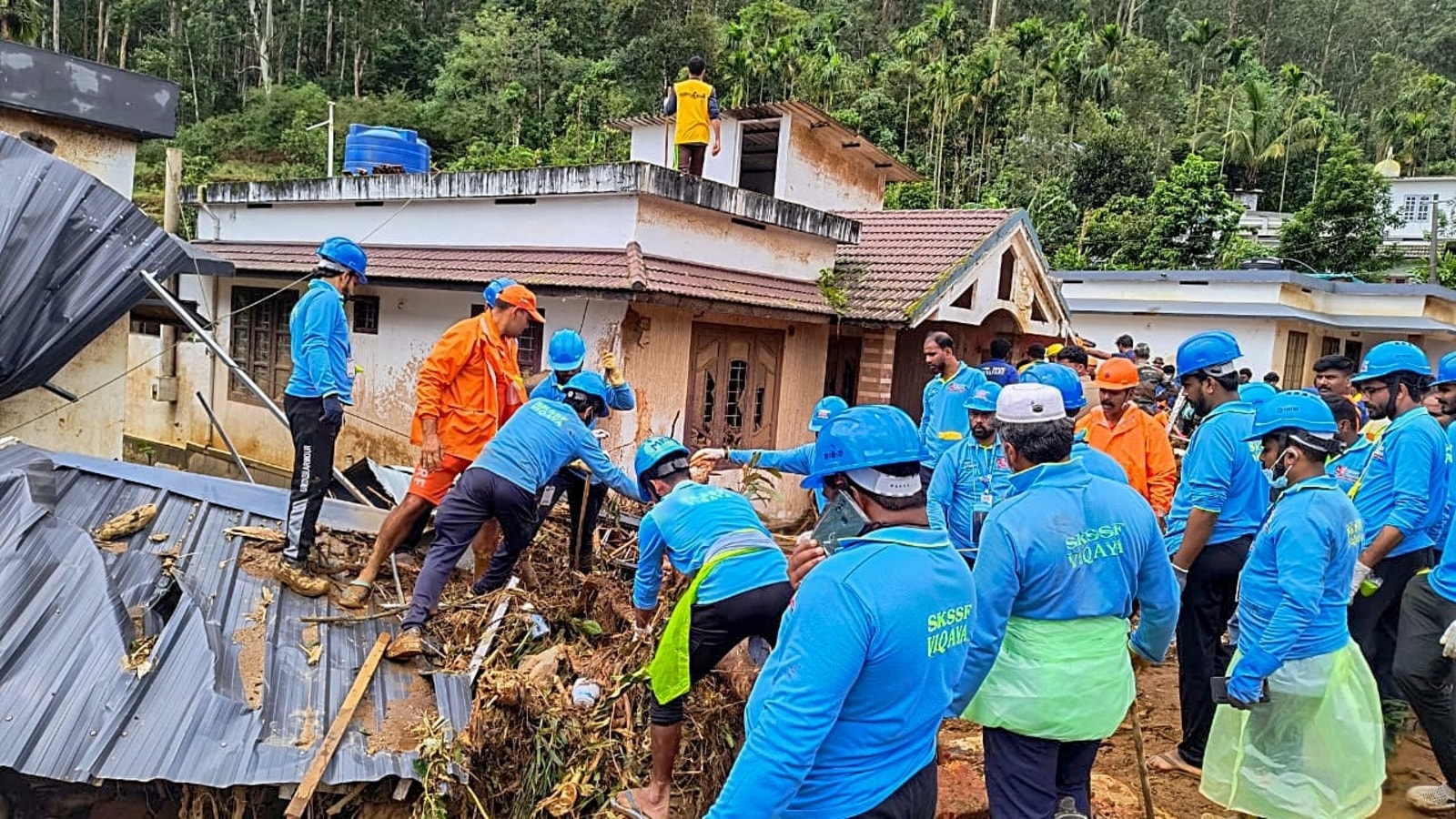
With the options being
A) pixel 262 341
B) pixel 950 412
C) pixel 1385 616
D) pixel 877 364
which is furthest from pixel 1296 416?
pixel 262 341

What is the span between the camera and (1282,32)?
5500 cm

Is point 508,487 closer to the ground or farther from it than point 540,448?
closer to the ground

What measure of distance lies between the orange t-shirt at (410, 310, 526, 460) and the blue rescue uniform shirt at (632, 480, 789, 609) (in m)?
1.64

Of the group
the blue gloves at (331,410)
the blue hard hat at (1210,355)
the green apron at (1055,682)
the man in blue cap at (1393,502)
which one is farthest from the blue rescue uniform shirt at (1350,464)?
the blue gloves at (331,410)

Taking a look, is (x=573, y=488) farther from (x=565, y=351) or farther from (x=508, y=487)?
(x=508, y=487)

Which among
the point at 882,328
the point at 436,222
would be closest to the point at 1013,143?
the point at 882,328

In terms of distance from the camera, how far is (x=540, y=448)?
475cm

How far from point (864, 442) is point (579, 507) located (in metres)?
3.83

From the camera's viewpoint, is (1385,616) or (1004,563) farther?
(1385,616)

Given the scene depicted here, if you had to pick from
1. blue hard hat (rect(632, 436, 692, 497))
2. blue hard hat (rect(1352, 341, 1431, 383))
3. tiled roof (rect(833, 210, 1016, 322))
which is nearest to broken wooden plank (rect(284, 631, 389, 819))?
blue hard hat (rect(632, 436, 692, 497))

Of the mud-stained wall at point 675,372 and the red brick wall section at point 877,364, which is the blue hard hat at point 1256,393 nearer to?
the mud-stained wall at point 675,372

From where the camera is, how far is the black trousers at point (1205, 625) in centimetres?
457

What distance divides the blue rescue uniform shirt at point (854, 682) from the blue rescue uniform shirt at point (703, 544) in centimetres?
132

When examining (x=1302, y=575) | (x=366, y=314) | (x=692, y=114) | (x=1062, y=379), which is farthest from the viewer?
(x=366, y=314)
